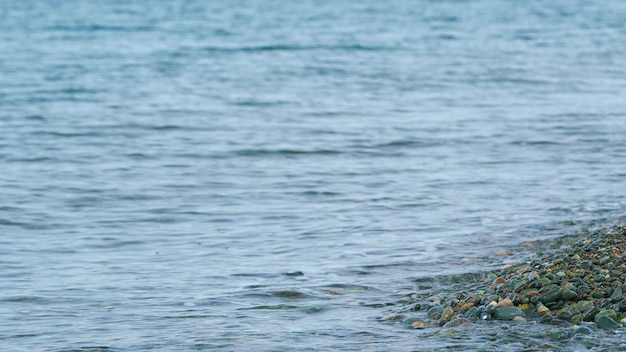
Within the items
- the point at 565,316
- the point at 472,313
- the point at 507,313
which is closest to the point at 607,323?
the point at 565,316

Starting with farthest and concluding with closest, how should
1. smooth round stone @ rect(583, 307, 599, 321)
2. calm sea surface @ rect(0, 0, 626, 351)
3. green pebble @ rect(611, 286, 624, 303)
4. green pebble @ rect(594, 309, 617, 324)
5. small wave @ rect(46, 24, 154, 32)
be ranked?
small wave @ rect(46, 24, 154, 32)
calm sea surface @ rect(0, 0, 626, 351)
green pebble @ rect(611, 286, 624, 303)
smooth round stone @ rect(583, 307, 599, 321)
green pebble @ rect(594, 309, 617, 324)

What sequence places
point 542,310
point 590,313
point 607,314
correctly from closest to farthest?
point 607,314 < point 590,313 < point 542,310

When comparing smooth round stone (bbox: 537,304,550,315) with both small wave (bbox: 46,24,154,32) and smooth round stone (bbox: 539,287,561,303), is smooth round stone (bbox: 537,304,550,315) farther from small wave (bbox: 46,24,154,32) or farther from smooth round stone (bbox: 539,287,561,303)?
small wave (bbox: 46,24,154,32)

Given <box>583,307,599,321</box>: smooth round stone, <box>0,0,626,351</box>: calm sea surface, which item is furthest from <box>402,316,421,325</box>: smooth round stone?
<box>583,307,599,321</box>: smooth round stone

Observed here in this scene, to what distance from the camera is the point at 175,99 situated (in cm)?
2244

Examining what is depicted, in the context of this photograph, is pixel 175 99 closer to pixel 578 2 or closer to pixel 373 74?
pixel 373 74

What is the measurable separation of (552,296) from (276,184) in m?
6.78

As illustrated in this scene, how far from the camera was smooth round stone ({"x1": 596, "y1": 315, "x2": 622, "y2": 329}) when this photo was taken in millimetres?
6551

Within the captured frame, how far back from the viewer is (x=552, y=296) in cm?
707

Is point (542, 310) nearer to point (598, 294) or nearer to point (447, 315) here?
point (598, 294)

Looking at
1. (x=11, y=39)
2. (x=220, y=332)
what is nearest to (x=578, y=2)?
(x=11, y=39)

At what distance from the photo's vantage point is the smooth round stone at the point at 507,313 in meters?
7.01

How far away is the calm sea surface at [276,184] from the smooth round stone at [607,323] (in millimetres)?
756

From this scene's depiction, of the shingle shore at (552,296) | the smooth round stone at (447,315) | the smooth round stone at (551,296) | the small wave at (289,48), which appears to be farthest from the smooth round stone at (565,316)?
the small wave at (289,48)
